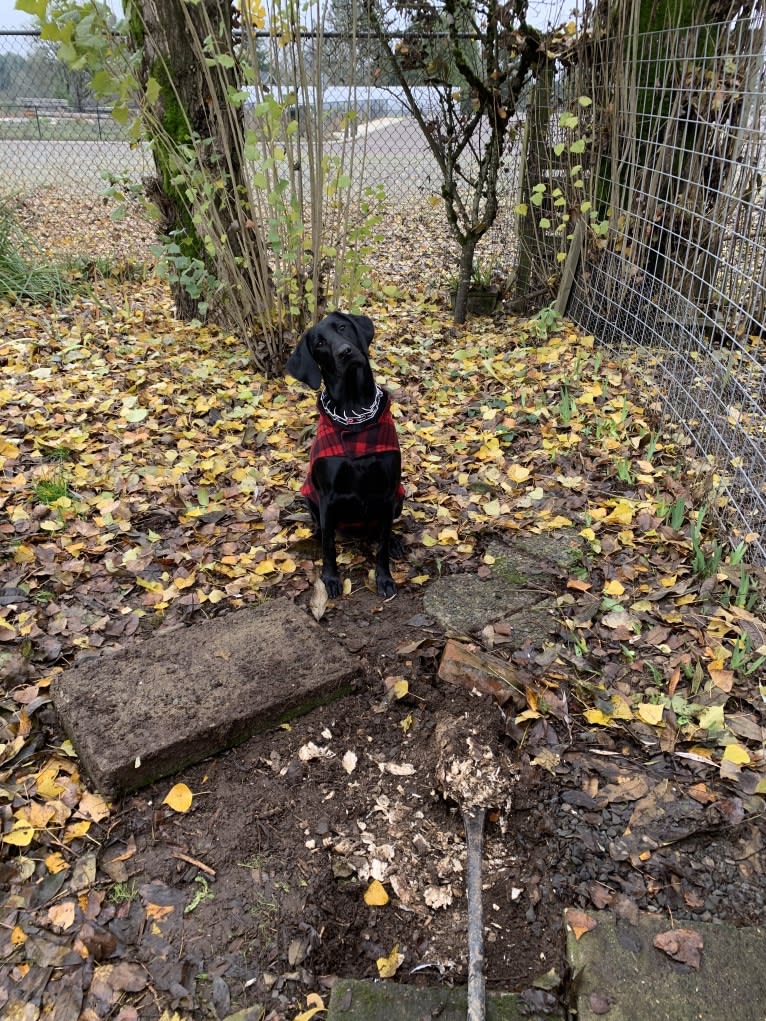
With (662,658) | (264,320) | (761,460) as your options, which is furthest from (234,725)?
(264,320)

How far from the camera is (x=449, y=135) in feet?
17.4

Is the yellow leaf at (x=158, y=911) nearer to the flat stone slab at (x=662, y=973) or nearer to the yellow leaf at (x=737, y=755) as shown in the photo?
the flat stone slab at (x=662, y=973)

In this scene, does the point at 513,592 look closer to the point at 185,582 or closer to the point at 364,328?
the point at 364,328

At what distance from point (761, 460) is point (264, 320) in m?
2.97

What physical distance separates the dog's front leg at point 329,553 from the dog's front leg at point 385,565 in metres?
0.17

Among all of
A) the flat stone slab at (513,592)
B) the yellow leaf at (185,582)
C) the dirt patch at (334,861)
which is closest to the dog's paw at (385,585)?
the flat stone slab at (513,592)

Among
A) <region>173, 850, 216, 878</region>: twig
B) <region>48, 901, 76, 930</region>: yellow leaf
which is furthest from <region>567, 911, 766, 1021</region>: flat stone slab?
<region>48, 901, 76, 930</region>: yellow leaf

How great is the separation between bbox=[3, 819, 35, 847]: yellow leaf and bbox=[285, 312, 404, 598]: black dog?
133 centimetres

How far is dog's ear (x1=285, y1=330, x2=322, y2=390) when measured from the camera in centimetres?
283

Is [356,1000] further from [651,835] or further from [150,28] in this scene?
[150,28]

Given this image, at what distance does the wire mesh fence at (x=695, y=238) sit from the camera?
3473mm

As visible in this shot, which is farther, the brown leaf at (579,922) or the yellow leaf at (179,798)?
the yellow leaf at (179,798)

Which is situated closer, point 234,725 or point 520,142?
point 234,725

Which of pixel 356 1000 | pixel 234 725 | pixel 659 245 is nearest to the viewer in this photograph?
pixel 356 1000
